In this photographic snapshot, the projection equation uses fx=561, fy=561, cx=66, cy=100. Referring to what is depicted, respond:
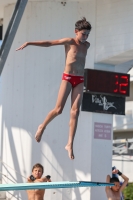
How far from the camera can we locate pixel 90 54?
34.3 feet

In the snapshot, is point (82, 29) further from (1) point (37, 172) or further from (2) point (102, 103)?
(2) point (102, 103)

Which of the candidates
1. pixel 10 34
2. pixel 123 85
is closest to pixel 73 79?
pixel 10 34

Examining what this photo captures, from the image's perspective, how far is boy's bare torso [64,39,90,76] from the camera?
5.74 metres

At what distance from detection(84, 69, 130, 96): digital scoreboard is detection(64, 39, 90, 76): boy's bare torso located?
432 centimetres

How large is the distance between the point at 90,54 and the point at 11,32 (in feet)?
13.4

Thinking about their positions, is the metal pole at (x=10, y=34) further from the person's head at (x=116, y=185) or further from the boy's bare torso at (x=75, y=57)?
the person's head at (x=116, y=185)

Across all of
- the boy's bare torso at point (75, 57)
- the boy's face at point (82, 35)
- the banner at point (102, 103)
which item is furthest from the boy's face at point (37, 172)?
the boy's face at point (82, 35)

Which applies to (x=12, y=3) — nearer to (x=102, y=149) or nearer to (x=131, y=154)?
(x=102, y=149)

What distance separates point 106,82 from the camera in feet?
33.8

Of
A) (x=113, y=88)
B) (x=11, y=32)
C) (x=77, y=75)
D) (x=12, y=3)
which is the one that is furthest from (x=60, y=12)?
(x=77, y=75)

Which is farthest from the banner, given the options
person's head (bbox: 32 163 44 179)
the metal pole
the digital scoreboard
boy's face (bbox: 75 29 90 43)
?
boy's face (bbox: 75 29 90 43)

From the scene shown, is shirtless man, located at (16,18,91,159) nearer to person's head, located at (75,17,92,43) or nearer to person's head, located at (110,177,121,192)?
person's head, located at (75,17,92,43)

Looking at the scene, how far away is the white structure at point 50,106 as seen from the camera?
10.3 m

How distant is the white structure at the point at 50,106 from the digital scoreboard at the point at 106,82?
0.23m
